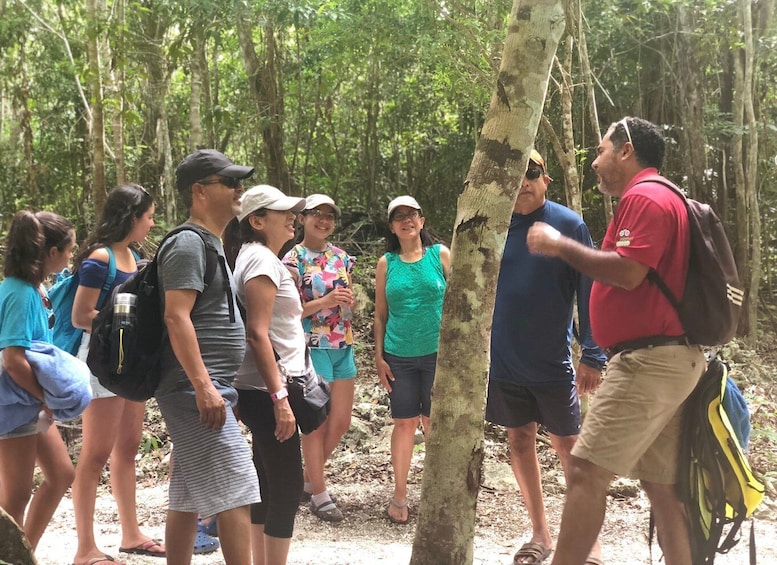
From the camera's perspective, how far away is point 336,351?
15.3 ft

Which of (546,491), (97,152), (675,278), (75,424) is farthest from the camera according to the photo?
(97,152)

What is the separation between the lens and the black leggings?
10.1 ft

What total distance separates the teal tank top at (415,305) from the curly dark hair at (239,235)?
127cm

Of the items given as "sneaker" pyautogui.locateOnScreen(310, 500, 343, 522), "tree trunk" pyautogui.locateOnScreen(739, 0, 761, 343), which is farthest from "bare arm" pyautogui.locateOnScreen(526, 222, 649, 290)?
"tree trunk" pyautogui.locateOnScreen(739, 0, 761, 343)

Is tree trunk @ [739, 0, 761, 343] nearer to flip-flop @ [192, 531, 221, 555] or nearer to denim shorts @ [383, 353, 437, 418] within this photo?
denim shorts @ [383, 353, 437, 418]

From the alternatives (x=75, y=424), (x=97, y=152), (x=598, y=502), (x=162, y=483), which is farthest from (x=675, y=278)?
(x=97, y=152)

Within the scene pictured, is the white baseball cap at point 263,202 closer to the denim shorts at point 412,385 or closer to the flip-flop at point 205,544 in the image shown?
the denim shorts at point 412,385

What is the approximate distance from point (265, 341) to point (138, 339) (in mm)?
518

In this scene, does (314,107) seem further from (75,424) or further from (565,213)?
(565,213)

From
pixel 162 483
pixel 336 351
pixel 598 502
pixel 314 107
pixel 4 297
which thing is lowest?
pixel 162 483

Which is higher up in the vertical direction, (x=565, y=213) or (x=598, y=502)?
(x=565, y=213)

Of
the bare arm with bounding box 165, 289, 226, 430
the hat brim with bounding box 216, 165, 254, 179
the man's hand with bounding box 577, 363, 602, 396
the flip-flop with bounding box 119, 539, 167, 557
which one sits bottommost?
the flip-flop with bounding box 119, 539, 167, 557

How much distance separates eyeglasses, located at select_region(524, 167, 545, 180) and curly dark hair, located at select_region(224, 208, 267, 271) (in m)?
1.40

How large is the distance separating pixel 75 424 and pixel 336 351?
3093 millimetres
